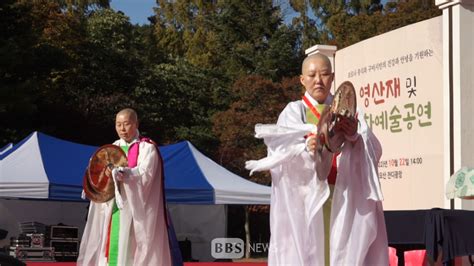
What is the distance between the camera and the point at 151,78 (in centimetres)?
3478

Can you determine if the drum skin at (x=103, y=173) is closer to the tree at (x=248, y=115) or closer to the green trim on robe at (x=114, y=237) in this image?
the green trim on robe at (x=114, y=237)

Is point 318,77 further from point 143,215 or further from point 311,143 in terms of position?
point 143,215

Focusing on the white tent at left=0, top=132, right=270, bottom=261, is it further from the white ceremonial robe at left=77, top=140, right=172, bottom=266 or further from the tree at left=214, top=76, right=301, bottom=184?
the tree at left=214, top=76, right=301, bottom=184

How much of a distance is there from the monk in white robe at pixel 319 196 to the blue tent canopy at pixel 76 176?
8031 millimetres

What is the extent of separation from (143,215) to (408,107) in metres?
4.58

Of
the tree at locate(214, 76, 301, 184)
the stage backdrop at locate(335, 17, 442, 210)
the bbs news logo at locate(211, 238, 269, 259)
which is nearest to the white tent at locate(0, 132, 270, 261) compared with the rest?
the bbs news logo at locate(211, 238, 269, 259)

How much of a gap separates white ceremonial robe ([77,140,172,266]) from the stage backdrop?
12.7 ft

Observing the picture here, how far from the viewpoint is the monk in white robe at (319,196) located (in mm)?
4793

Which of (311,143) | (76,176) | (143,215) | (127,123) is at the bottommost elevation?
(143,215)

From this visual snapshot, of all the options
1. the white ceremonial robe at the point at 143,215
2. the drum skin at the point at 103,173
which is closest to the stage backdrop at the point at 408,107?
the white ceremonial robe at the point at 143,215

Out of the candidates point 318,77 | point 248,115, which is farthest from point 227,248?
point 248,115

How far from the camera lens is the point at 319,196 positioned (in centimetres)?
485

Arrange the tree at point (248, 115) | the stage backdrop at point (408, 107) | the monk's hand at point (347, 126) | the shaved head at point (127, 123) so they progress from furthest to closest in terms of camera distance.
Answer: the tree at point (248, 115) → the stage backdrop at point (408, 107) → the shaved head at point (127, 123) → the monk's hand at point (347, 126)

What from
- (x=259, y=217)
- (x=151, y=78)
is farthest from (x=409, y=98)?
(x=151, y=78)
